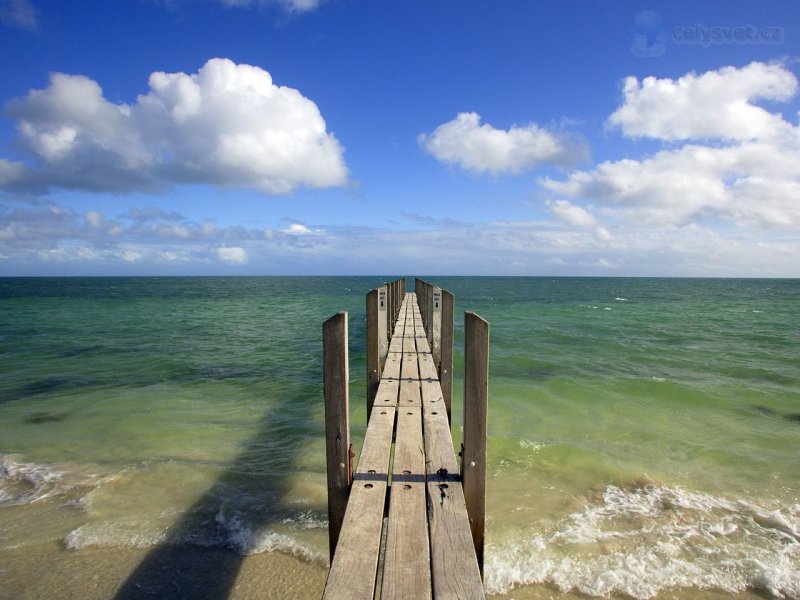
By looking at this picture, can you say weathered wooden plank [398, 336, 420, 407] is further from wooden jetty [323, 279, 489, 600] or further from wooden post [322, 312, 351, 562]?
wooden post [322, 312, 351, 562]

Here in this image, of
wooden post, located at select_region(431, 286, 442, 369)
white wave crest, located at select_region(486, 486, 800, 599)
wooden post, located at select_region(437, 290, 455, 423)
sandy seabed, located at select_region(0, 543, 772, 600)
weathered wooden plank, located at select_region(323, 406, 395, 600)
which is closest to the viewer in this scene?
weathered wooden plank, located at select_region(323, 406, 395, 600)

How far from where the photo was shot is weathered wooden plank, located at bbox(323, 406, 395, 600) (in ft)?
8.07

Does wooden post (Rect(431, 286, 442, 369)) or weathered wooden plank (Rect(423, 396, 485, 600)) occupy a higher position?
wooden post (Rect(431, 286, 442, 369))

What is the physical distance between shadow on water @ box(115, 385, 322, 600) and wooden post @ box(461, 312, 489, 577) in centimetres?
231

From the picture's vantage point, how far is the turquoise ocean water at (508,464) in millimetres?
4547

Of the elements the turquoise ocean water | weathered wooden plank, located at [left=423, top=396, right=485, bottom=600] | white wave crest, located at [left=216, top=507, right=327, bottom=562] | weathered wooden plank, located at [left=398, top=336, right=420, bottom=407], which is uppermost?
weathered wooden plank, located at [left=398, top=336, right=420, bottom=407]

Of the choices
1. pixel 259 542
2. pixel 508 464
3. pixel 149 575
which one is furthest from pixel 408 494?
pixel 508 464

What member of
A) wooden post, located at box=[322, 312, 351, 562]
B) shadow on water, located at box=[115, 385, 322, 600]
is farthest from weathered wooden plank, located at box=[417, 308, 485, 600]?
shadow on water, located at box=[115, 385, 322, 600]

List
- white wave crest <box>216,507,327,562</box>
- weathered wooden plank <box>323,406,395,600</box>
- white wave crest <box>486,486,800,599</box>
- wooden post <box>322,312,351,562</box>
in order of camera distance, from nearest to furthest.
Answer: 1. weathered wooden plank <box>323,406,395,600</box>
2. wooden post <box>322,312,351,562</box>
3. white wave crest <box>486,486,800,599</box>
4. white wave crest <box>216,507,327,562</box>

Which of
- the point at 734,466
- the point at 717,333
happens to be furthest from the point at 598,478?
the point at 717,333

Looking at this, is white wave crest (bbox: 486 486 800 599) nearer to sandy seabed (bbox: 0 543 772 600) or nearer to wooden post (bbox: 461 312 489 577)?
sandy seabed (bbox: 0 543 772 600)

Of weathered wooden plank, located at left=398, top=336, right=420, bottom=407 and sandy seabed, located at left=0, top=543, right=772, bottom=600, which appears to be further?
weathered wooden plank, located at left=398, top=336, right=420, bottom=407

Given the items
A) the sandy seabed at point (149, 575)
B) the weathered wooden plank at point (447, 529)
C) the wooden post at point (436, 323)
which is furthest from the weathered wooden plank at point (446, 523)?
the wooden post at point (436, 323)

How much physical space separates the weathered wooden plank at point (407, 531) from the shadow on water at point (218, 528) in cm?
191
